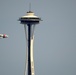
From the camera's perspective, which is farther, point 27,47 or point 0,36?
point 27,47

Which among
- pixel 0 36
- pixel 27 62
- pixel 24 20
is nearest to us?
pixel 0 36

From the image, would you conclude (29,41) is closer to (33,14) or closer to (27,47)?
(27,47)

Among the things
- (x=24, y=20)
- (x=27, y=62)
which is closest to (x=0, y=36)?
(x=24, y=20)

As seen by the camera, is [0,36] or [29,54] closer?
[0,36]

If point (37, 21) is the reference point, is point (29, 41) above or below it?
below

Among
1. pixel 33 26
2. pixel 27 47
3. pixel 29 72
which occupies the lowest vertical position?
pixel 29 72

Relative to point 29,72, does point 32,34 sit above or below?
above

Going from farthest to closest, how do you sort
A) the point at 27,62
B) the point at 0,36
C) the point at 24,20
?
the point at 27,62
the point at 24,20
the point at 0,36

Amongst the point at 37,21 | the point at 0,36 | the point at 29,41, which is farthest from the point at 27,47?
the point at 0,36

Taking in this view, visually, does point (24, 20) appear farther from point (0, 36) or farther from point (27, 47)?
point (0, 36)
